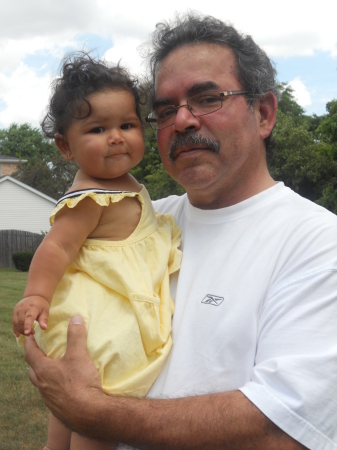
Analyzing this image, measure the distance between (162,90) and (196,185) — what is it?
0.58m

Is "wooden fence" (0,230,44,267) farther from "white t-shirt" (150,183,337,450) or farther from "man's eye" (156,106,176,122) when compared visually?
"white t-shirt" (150,183,337,450)

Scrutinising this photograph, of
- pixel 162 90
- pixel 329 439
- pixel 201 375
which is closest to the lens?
pixel 329 439

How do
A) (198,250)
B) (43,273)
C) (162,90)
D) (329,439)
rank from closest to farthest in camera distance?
(329,439) < (43,273) < (198,250) < (162,90)

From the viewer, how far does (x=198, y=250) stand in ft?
8.05

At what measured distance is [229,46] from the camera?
2.71 meters

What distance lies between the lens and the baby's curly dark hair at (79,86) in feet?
8.27

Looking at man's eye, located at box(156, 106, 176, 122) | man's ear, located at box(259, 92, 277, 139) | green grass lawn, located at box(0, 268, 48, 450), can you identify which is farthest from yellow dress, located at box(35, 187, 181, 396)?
green grass lawn, located at box(0, 268, 48, 450)

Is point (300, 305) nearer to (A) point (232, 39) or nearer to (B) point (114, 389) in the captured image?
(B) point (114, 389)

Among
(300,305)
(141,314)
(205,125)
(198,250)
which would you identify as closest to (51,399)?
(141,314)

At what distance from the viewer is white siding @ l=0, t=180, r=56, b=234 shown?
34281 mm

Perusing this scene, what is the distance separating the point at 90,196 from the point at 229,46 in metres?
1.14

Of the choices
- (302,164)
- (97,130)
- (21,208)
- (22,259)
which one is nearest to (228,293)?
(97,130)

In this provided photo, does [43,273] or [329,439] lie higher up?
[43,273]

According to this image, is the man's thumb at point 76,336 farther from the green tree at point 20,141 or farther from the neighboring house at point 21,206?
the green tree at point 20,141
